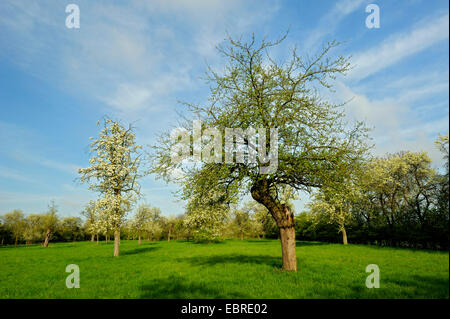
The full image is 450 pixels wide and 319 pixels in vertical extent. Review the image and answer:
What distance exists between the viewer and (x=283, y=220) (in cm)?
1369

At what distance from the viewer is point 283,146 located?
12.8 metres

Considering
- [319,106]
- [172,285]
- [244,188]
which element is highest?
[319,106]

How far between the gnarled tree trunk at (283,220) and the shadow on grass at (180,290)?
496cm

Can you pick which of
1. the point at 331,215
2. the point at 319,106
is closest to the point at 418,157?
the point at 331,215

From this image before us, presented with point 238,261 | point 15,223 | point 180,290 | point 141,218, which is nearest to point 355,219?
point 238,261

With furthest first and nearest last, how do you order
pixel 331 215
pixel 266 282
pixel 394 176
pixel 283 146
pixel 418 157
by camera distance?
pixel 331 215 < pixel 418 157 < pixel 394 176 < pixel 283 146 < pixel 266 282

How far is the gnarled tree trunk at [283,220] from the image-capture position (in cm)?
1348

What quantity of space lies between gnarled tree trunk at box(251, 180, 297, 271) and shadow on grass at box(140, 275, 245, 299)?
496 cm

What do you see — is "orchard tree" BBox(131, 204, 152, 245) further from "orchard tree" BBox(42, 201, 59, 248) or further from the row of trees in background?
the row of trees in background

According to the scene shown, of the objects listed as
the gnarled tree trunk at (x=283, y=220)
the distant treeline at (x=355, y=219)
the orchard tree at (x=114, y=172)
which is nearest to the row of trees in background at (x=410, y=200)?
the distant treeline at (x=355, y=219)

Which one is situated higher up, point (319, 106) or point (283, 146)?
point (319, 106)

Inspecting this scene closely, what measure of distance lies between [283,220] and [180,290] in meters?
6.66
